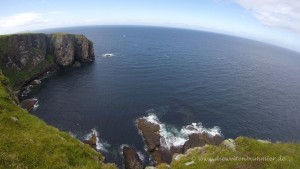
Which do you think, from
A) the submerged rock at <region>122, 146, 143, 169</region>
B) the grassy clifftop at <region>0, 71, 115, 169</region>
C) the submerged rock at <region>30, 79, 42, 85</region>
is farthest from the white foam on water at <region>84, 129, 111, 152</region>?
the submerged rock at <region>30, 79, 42, 85</region>

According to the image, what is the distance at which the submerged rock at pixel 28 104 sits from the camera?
231ft

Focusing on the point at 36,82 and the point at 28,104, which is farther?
the point at 36,82

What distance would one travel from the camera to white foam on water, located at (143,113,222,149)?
184 feet

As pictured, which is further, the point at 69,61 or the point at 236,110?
the point at 69,61

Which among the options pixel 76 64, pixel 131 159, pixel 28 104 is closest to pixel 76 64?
pixel 76 64

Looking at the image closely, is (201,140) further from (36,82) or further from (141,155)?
(36,82)

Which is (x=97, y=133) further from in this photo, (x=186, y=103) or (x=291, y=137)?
(x=291, y=137)

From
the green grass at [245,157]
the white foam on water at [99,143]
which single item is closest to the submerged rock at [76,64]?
the white foam on water at [99,143]

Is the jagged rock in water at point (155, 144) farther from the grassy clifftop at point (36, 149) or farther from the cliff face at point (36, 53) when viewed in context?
the cliff face at point (36, 53)

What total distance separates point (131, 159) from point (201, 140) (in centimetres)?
1979

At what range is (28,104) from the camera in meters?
71.8

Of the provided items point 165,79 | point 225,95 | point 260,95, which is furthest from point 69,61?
point 260,95

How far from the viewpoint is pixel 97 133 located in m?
58.8

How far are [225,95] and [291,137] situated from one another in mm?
28214
